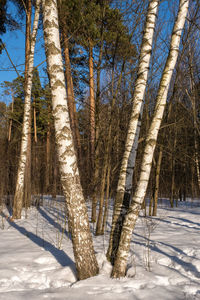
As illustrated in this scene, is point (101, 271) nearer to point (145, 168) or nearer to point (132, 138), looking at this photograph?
point (145, 168)

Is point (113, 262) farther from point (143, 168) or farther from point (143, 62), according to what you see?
point (143, 62)

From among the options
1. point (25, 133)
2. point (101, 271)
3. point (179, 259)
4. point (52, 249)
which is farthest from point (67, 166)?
point (25, 133)

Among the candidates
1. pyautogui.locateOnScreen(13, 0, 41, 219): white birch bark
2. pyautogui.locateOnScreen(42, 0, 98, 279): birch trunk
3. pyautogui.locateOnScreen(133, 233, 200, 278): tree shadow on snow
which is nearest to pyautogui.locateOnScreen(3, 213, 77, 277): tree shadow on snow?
pyautogui.locateOnScreen(42, 0, 98, 279): birch trunk

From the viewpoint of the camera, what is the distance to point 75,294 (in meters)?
2.40

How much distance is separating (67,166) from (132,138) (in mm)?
976

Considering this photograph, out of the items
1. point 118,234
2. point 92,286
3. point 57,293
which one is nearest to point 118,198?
point 118,234

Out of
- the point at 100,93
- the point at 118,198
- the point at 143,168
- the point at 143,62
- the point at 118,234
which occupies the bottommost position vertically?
the point at 118,234

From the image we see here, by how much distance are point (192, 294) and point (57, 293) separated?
53.8 inches

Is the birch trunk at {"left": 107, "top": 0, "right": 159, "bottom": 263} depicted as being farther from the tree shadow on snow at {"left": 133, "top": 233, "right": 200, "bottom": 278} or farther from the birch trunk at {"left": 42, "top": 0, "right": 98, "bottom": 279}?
the tree shadow on snow at {"left": 133, "top": 233, "right": 200, "bottom": 278}

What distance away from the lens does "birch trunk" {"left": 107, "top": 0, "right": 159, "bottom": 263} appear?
123 inches

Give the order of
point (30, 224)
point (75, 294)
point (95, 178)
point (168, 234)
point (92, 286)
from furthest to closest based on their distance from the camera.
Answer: point (30, 224) → point (95, 178) → point (168, 234) → point (92, 286) → point (75, 294)

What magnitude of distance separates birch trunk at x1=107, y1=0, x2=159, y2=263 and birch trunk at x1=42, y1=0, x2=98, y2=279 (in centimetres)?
52

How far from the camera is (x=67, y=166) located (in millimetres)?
2711

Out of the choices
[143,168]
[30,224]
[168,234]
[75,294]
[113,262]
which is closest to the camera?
[75,294]
